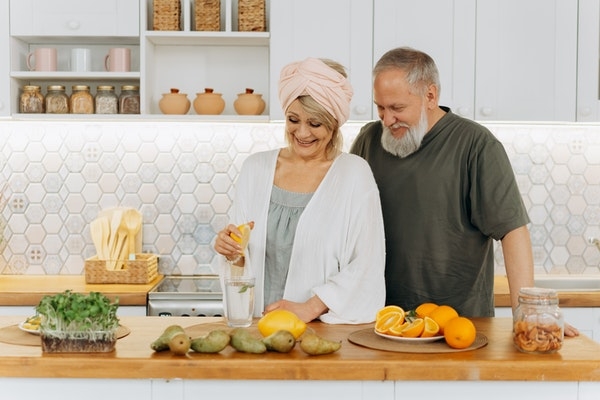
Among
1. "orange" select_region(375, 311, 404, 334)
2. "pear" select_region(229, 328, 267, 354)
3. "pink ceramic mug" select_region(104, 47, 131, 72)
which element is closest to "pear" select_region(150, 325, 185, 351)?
"pear" select_region(229, 328, 267, 354)

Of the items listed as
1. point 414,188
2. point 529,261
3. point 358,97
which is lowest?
point 529,261

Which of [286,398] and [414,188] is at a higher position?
[414,188]

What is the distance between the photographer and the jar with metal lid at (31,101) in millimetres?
3627

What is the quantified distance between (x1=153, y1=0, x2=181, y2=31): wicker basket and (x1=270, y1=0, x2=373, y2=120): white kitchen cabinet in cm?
47

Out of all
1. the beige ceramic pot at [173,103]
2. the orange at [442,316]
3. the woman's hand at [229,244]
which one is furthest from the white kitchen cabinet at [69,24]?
the orange at [442,316]

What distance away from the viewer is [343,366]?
1817 millimetres

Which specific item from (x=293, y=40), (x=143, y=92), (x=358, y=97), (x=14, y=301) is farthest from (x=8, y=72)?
(x=358, y=97)

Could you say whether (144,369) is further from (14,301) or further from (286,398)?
(14,301)

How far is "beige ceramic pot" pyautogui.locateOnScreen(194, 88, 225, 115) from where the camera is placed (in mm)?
3676

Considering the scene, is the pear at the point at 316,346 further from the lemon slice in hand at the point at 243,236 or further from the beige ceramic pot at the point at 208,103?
the beige ceramic pot at the point at 208,103

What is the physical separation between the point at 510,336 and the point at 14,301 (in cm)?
212

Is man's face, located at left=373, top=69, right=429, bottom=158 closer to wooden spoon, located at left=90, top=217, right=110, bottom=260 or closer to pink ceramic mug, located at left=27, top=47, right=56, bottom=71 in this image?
wooden spoon, located at left=90, top=217, right=110, bottom=260

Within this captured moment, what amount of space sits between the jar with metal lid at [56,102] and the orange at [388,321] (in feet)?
7.13

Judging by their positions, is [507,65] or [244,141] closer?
[507,65]
